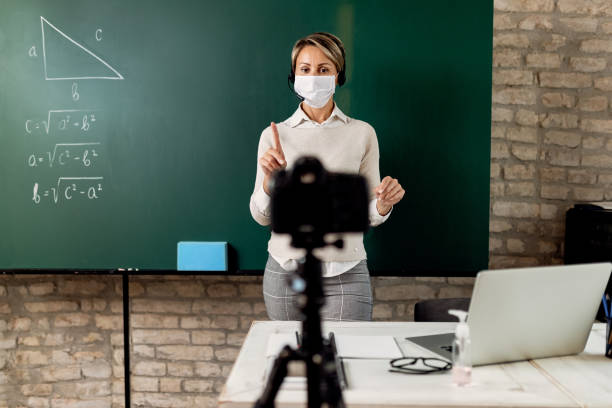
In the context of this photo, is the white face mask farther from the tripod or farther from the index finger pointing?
the tripod

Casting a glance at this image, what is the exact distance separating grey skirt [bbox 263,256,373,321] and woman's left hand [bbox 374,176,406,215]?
0.29 metres

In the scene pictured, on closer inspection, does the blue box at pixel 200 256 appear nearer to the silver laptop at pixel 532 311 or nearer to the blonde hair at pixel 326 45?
the blonde hair at pixel 326 45

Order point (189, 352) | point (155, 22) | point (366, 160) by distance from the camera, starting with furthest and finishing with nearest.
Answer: point (189, 352) → point (155, 22) → point (366, 160)

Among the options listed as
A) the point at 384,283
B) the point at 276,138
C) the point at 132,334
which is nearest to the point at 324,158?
the point at 276,138

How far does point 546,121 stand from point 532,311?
5.48 feet

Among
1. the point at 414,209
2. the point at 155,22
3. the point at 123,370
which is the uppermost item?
the point at 155,22

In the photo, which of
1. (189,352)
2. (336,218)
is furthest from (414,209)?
(336,218)

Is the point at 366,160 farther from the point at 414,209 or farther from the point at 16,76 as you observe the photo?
the point at 16,76

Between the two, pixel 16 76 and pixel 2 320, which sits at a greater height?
pixel 16 76

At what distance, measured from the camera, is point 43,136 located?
2.52m

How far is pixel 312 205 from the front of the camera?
0.83 meters

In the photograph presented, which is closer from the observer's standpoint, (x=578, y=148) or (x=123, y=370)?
(x=578, y=148)

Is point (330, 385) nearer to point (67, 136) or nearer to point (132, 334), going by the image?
point (67, 136)

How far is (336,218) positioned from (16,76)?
91.2 inches
